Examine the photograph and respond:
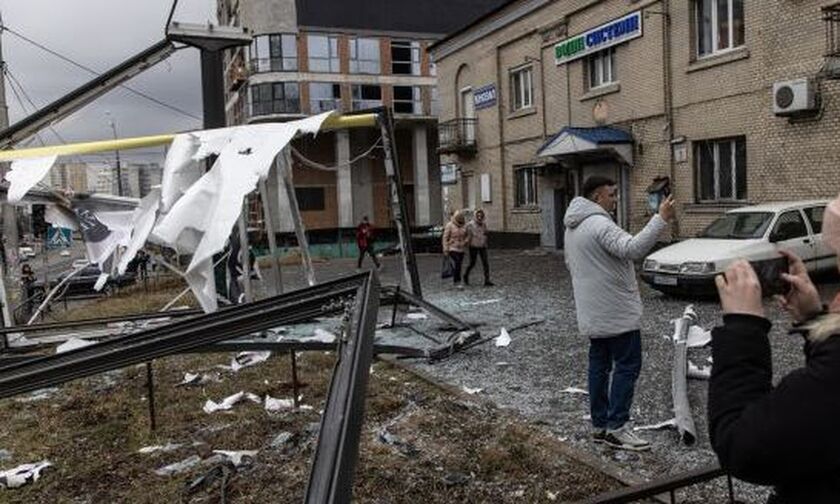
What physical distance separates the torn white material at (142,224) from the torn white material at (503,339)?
14.8ft

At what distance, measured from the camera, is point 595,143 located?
19.9m

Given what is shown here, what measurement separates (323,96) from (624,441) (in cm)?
4315

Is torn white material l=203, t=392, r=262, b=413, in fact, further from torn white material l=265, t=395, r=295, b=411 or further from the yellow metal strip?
the yellow metal strip

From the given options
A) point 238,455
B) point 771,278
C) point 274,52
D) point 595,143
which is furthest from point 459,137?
point 771,278

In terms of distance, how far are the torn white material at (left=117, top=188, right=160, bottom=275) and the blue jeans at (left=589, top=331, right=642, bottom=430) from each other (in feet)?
20.1

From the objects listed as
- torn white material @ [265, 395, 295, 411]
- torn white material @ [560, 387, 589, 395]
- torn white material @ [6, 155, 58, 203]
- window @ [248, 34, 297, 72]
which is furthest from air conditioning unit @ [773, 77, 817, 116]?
window @ [248, 34, 297, 72]

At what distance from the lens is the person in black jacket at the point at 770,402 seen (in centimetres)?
140

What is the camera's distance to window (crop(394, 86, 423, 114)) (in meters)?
48.6

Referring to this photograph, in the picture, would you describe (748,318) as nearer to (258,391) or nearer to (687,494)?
(687,494)

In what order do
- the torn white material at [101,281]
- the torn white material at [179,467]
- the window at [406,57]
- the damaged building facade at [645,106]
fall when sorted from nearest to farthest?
the torn white material at [179,467], the torn white material at [101,281], the damaged building facade at [645,106], the window at [406,57]

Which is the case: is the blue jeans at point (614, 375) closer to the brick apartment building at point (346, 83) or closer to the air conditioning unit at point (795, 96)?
the air conditioning unit at point (795, 96)

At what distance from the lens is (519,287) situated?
15.6 metres

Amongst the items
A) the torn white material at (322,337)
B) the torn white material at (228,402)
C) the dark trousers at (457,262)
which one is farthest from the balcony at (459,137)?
the torn white material at (228,402)

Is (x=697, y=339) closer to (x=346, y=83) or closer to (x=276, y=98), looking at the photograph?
(x=276, y=98)
